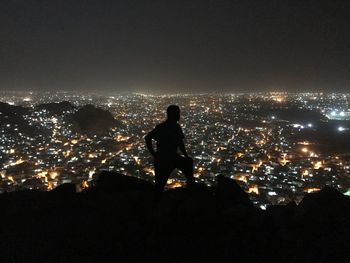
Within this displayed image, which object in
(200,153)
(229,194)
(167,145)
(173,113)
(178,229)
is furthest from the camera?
(200,153)

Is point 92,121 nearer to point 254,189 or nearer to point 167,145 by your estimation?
point 254,189

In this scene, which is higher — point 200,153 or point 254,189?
point 200,153

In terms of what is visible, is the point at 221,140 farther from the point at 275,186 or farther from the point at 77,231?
the point at 77,231

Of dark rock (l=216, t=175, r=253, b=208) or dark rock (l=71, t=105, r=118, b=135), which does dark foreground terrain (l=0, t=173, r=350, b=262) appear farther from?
dark rock (l=71, t=105, r=118, b=135)

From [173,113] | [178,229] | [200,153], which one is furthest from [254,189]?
[173,113]

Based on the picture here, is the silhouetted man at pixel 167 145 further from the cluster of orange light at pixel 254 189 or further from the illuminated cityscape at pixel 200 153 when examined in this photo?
the cluster of orange light at pixel 254 189

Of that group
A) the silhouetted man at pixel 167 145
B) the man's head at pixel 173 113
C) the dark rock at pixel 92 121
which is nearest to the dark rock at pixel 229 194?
the silhouetted man at pixel 167 145

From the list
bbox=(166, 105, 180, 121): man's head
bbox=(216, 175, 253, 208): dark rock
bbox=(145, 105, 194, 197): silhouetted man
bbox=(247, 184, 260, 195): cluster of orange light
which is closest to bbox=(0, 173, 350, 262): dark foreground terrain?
bbox=(216, 175, 253, 208): dark rock

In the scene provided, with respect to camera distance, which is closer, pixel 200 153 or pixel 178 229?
pixel 178 229
